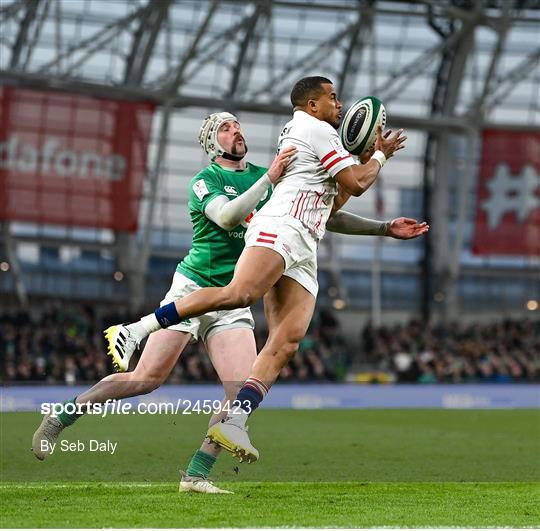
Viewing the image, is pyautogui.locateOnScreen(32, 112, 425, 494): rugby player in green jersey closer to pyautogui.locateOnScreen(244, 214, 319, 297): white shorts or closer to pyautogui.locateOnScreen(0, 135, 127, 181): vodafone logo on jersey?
pyautogui.locateOnScreen(244, 214, 319, 297): white shorts

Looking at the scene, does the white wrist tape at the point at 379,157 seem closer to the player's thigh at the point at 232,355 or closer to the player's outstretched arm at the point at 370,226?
the player's outstretched arm at the point at 370,226

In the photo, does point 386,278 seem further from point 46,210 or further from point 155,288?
point 46,210

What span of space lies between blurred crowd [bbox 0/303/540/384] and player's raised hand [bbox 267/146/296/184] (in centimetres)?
1706

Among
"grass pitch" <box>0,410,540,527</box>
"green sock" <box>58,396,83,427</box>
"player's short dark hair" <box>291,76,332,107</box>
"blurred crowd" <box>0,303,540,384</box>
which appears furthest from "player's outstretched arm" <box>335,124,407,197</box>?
"blurred crowd" <box>0,303,540,384</box>

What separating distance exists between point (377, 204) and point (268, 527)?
1409 inches

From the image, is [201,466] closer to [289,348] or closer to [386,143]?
[289,348]

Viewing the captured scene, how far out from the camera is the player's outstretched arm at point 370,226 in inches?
337

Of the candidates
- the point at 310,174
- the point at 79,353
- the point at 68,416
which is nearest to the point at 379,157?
the point at 310,174

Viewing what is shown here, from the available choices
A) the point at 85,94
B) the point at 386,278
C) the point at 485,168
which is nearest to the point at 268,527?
the point at 85,94

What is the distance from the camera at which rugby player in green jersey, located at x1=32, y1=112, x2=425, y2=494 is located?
27.2ft

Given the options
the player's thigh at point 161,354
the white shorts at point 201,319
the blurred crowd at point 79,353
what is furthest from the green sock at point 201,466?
the blurred crowd at point 79,353

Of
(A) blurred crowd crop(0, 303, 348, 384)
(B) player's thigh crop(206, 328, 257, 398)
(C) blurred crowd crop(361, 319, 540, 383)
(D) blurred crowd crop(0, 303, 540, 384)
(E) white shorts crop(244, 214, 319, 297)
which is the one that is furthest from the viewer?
(C) blurred crowd crop(361, 319, 540, 383)

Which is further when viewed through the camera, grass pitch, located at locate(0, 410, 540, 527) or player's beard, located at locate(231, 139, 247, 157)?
player's beard, located at locate(231, 139, 247, 157)

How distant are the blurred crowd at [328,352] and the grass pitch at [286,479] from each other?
10.8 metres
